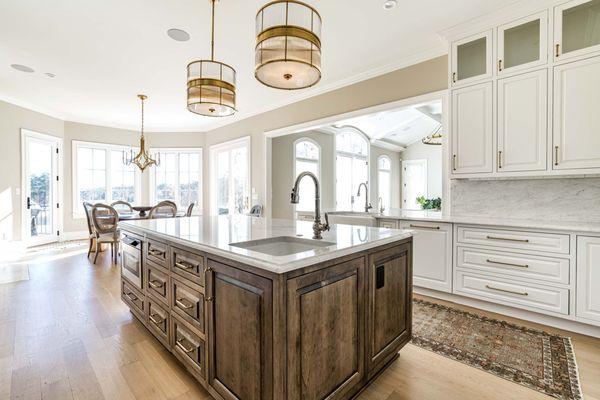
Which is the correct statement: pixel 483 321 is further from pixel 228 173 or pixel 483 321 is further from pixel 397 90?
pixel 228 173

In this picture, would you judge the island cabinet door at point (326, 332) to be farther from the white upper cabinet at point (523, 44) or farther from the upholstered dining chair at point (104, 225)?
the upholstered dining chair at point (104, 225)

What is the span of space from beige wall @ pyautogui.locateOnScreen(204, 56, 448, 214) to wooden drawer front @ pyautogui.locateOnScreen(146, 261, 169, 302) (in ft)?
11.1

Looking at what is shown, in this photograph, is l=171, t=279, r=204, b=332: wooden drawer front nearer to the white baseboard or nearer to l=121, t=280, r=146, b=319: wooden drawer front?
l=121, t=280, r=146, b=319: wooden drawer front

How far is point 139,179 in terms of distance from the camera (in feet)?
25.6

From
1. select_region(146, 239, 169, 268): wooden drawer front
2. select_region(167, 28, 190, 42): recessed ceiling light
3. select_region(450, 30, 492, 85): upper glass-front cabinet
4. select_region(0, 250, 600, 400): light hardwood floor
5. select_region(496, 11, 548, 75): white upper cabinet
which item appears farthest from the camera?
select_region(167, 28, 190, 42): recessed ceiling light

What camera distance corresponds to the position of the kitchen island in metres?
1.21

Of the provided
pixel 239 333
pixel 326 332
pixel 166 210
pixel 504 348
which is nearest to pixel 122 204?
pixel 166 210

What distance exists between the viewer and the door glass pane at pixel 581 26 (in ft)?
7.97

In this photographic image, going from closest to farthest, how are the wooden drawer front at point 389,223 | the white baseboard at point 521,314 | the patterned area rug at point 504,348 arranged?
the patterned area rug at point 504,348
the white baseboard at point 521,314
the wooden drawer front at point 389,223

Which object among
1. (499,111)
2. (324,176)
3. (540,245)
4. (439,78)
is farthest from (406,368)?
(324,176)

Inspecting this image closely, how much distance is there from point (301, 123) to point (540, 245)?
371cm

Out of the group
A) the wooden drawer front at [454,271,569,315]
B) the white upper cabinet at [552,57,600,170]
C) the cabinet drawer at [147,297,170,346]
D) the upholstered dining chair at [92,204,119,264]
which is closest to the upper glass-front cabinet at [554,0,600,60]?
the white upper cabinet at [552,57,600,170]

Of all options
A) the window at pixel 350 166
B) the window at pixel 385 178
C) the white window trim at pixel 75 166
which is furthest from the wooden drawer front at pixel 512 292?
the white window trim at pixel 75 166

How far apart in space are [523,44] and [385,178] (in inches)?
297
